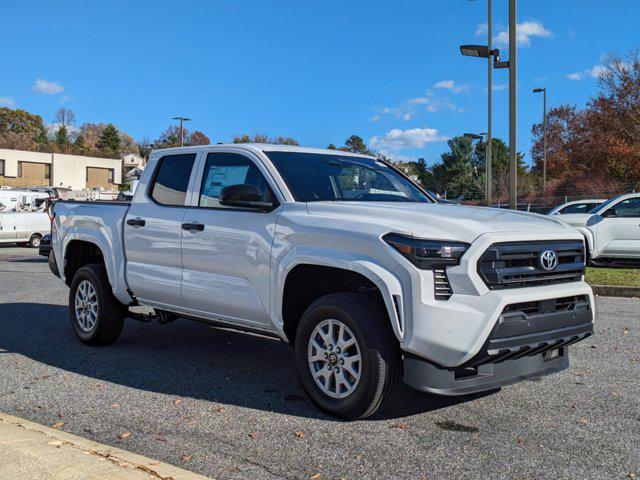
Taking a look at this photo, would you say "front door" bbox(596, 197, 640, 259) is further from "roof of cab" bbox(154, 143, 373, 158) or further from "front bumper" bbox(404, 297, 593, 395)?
"front bumper" bbox(404, 297, 593, 395)

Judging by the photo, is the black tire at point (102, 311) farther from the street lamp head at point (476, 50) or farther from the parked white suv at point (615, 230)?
the parked white suv at point (615, 230)

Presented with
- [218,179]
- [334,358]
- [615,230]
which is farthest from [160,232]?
[615,230]

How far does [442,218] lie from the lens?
4.24 meters

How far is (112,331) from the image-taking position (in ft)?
22.2

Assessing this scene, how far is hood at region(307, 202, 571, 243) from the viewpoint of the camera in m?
4.11

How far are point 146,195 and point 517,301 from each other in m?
3.71

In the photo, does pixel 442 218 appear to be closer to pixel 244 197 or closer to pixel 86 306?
pixel 244 197

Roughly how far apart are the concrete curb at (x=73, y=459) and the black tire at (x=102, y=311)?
8.83 feet

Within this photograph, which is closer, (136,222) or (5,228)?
(136,222)

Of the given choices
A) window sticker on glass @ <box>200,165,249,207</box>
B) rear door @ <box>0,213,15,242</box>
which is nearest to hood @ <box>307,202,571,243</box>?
window sticker on glass @ <box>200,165,249,207</box>

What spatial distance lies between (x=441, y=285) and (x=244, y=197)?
168cm

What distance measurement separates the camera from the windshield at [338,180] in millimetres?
5215

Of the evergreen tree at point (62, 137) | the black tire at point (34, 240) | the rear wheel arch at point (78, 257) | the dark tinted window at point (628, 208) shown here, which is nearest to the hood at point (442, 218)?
the rear wheel arch at point (78, 257)

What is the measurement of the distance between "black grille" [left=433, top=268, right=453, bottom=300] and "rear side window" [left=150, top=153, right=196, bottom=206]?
2.68 m
